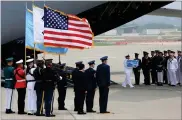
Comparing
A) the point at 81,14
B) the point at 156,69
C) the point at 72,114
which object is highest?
the point at 81,14

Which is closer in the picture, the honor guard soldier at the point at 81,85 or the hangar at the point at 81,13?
the honor guard soldier at the point at 81,85

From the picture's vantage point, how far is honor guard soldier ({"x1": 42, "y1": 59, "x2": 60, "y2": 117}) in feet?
29.2

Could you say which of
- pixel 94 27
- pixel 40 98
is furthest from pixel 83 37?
pixel 94 27

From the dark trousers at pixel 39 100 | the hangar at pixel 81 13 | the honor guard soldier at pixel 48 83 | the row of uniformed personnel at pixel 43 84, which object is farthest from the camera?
the hangar at pixel 81 13

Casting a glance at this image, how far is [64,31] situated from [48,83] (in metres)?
1.82

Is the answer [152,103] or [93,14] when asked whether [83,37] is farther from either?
[93,14]

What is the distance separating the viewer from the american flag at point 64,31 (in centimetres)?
985

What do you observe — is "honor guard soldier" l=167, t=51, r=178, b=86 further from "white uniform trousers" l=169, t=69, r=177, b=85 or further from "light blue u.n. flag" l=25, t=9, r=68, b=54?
"light blue u.n. flag" l=25, t=9, r=68, b=54

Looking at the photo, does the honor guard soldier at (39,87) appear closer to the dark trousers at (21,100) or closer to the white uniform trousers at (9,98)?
the dark trousers at (21,100)

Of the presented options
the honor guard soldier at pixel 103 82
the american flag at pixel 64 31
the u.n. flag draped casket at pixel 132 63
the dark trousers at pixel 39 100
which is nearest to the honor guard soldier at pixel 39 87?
the dark trousers at pixel 39 100

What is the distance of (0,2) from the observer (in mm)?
14523

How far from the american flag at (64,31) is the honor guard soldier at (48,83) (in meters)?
1.11

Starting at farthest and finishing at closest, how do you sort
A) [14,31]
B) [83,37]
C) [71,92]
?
[14,31]
[71,92]
[83,37]

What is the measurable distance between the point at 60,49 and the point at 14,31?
16.5 feet
